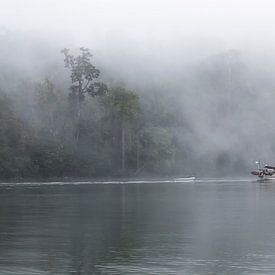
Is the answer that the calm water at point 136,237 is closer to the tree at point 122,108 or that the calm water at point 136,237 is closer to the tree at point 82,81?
the tree at point 122,108

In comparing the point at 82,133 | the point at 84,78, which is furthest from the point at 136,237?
the point at 84,78

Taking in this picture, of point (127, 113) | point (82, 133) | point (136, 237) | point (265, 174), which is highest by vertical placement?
point (127, 113)

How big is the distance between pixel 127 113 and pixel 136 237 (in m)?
65.2

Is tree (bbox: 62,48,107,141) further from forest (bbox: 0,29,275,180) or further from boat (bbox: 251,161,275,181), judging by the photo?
boat (bbox: 251,161,275,181)

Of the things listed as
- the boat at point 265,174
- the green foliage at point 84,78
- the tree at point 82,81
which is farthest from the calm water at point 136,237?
the green foliage at point 84,78

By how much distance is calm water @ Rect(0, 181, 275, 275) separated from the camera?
21.7 meters

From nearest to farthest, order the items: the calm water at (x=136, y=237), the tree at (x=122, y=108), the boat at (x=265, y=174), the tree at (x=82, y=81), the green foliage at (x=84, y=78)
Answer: the calm water at (x=136, y=237), the boat at (x=265, y=174), the tree at (x=122, y=108), the tree at (x=82, y=81), the green foliage at (x=84, y=78)

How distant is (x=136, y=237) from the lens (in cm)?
2800

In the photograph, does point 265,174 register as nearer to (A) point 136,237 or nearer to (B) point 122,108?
(B) point 122,108

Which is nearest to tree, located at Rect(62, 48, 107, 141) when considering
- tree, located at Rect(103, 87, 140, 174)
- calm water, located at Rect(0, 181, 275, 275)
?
tree, located at Rect(103, 87, 140, 174)

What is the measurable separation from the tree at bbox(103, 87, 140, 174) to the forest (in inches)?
4.6

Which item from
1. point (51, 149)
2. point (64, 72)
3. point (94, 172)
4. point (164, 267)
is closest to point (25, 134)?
point (51, 149)

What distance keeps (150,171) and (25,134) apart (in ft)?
55.6

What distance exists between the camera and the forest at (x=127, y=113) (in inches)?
3420
